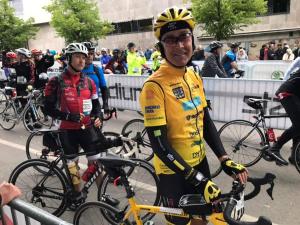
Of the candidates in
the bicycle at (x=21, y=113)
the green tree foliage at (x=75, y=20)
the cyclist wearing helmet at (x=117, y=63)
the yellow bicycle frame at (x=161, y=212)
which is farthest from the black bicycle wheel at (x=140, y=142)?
the green tree foliage at (x=75, y=20)

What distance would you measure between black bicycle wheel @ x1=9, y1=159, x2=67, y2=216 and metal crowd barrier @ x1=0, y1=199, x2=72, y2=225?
175 cm

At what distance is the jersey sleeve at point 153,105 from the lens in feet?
7.16

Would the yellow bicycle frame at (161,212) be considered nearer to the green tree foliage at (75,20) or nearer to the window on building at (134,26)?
the green tree foliage at (75,20)

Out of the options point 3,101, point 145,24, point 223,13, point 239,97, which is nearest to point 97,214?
point 239,97

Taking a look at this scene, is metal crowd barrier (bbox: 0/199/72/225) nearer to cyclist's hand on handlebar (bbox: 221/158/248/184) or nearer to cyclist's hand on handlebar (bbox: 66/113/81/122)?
cyclist's hand on handlebar (bbox: 221/158/248/184)

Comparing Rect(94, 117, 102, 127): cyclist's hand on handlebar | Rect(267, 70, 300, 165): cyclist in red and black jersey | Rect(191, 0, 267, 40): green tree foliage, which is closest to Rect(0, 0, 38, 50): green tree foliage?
Rect(191, 0, 267, 40): green tree foliage

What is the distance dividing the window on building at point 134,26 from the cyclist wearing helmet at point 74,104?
32.1 m

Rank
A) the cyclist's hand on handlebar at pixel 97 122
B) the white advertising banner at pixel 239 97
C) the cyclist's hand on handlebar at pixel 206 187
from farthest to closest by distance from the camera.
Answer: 1. the white advertising banner at pixel 239 97
2. the cyclist's hand on handlebar at pixel 97 122
3. the cyclist's hand on handlebar at pixel 206 187

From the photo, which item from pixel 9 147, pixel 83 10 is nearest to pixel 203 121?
pixel 9 147

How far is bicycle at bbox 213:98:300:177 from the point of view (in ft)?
16.9

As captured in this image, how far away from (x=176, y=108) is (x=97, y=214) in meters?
1.41

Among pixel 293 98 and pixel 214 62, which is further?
pixel 214 62

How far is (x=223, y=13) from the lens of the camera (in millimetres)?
21047

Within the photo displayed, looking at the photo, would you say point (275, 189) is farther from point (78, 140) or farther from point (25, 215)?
point (25, 215)
